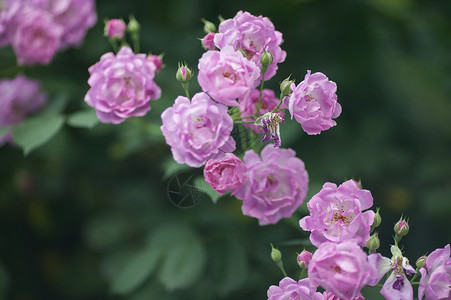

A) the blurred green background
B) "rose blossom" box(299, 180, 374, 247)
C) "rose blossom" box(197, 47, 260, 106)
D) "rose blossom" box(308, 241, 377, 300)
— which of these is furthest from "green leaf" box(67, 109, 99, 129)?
"rose blossom" box(308, 241, 377, 300)

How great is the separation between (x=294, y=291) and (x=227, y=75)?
53 centimetres

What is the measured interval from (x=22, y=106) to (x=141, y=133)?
2.03ft

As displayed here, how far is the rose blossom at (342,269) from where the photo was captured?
1.03 metres

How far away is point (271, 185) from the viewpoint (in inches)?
55.7

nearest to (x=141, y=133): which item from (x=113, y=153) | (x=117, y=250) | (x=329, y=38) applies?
(x=113, y=153)

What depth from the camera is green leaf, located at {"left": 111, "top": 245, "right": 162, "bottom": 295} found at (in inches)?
78.7

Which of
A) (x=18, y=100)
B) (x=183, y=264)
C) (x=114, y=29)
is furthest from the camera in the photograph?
(x=18, y=100)

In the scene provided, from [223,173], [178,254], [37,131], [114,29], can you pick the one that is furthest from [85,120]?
[223,173]

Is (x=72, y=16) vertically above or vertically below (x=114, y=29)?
below

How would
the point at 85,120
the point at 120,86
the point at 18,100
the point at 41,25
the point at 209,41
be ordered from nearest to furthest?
the point at 209,41, the point at 120,86, the point at 85,120, the point at 41,25, the point at 18,100

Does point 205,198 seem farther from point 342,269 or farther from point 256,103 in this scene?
point 342,269

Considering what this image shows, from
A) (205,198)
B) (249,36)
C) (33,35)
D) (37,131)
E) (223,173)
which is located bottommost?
(205,198)

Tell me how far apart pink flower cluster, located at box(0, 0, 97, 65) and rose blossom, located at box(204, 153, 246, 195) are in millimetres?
1202

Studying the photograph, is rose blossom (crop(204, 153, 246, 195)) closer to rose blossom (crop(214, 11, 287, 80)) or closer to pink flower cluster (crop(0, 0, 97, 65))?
rose blossom (crop(214, 11, 287, 80))
